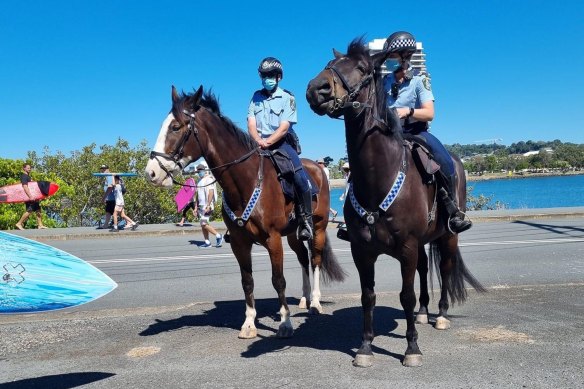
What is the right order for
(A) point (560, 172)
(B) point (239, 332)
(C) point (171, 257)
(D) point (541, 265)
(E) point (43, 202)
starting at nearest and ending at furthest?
(B) point (239, 332) < (D) point (541, 265) < (C) point (171, 257) < (E) point (43, 202) < (A) point (560, 172)

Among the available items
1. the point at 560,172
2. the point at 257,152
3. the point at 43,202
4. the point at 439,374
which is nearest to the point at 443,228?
the point at 439,374

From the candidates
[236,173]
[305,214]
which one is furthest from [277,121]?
[305,214]

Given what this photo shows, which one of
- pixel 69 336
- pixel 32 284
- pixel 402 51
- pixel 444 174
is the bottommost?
pixel 69 336

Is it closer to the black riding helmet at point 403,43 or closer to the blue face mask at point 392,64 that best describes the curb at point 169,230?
the blue face mask at point 392,64

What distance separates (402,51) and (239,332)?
3.79 metres

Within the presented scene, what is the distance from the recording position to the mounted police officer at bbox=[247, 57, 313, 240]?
260 inches

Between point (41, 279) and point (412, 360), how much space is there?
3351mm

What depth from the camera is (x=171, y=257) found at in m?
13.6

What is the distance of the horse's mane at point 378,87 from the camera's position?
15.6 ft

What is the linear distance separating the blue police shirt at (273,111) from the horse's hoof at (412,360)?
3.29 metres

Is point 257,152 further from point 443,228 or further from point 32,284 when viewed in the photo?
point 32,284

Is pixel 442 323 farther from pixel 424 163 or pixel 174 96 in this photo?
pixel 174 96

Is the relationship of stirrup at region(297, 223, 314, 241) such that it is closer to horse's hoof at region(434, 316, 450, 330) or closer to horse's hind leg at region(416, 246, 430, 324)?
horse's hind leg at region(416, 246, 430, 324)

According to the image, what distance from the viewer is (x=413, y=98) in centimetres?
560
